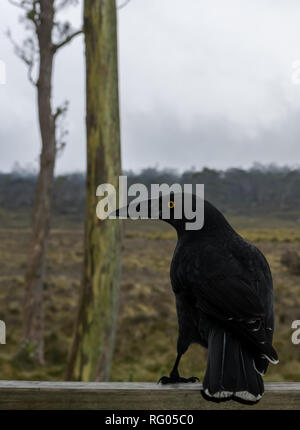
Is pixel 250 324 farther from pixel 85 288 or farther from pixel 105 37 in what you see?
pixel 105 37

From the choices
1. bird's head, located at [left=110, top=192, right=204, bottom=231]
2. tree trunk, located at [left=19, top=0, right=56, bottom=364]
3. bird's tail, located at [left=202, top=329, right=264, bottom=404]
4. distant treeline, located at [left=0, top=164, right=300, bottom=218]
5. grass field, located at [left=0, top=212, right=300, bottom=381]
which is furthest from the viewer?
tree trunk, located at [left=19, top=0, right=56, bottom=364]

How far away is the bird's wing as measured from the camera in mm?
1535

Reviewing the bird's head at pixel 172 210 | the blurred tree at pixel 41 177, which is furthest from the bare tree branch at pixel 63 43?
the bird's head at pixel 172 210

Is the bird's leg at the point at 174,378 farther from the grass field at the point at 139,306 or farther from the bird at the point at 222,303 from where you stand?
the grass field at the point at 139,306

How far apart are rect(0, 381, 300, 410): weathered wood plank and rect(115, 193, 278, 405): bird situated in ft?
0.34

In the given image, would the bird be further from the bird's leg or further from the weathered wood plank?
the weathered wood plank

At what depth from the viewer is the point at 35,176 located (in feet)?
25.1

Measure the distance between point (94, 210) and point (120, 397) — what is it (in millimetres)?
2688

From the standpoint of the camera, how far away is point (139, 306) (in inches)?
432

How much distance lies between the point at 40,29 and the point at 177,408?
6993mm

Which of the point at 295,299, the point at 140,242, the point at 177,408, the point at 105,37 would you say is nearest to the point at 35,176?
the point at 105,37

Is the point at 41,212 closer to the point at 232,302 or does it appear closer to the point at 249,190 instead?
the point at 249,190

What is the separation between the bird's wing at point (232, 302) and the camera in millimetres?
1535

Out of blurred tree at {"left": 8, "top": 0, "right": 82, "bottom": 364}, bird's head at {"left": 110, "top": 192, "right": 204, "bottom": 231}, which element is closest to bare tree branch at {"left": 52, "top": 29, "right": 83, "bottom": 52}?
blurred tree at {"left": 8, "top": 0, "right": 82, "bottom": 364}
